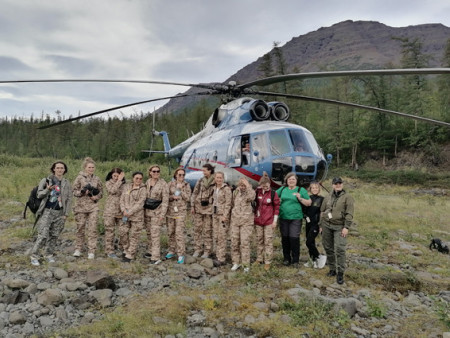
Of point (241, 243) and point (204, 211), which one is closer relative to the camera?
point (241, 243)

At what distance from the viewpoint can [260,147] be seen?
8453 mm

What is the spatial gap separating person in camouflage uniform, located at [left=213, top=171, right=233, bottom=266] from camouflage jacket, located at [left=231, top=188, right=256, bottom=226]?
0.67 ft

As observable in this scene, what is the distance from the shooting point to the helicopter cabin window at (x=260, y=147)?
8.35m

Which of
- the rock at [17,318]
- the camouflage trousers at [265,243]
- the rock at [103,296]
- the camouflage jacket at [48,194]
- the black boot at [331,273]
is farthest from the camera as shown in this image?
the camouflage trousers at [265,243]

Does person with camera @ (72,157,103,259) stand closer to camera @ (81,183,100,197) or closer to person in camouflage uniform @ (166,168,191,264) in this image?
camera @ (81,183,100,197)

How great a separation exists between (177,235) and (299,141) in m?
4.13

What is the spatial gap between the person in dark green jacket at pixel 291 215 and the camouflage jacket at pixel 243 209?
71 centimetres

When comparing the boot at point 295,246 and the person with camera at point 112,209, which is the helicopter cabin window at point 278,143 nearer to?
the boot at point 295,246

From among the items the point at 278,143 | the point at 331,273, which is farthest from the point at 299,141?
the point at 331,273

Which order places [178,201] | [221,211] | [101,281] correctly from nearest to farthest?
[101,281] → [221,211] → [178,201]

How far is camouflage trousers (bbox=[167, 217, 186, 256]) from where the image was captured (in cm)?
667

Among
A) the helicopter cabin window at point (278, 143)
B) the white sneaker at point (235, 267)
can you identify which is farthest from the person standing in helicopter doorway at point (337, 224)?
the helicopter cabin window at point (278, 143)

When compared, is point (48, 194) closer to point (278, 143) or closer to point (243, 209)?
point (243, 209)

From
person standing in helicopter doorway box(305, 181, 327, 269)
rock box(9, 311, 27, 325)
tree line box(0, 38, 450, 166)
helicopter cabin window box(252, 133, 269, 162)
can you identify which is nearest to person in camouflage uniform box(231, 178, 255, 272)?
person standing in helicopter doorway box(305, 181, 327, 269)
